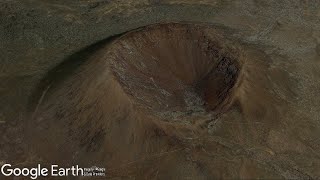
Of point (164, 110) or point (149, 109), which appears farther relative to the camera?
point (164, 110)

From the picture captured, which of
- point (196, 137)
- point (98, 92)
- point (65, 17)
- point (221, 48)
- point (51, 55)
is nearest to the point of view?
point (196, 137)

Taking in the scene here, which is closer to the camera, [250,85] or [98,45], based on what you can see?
[250,85]

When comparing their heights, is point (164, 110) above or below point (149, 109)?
above

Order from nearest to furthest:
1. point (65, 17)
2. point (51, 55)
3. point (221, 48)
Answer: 1. point (221, 48)
2. point (51, 55)
3. point (65, 17)

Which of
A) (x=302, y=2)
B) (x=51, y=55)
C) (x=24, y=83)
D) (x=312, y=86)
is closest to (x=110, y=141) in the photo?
(x=24, y=83)

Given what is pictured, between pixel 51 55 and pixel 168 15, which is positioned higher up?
pixel 168 15

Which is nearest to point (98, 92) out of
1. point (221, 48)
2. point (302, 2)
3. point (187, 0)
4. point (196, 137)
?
point (196, 137)

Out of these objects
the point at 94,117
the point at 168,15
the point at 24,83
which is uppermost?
the point at 168,15

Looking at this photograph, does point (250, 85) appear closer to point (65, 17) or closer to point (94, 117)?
point (94, 117)
